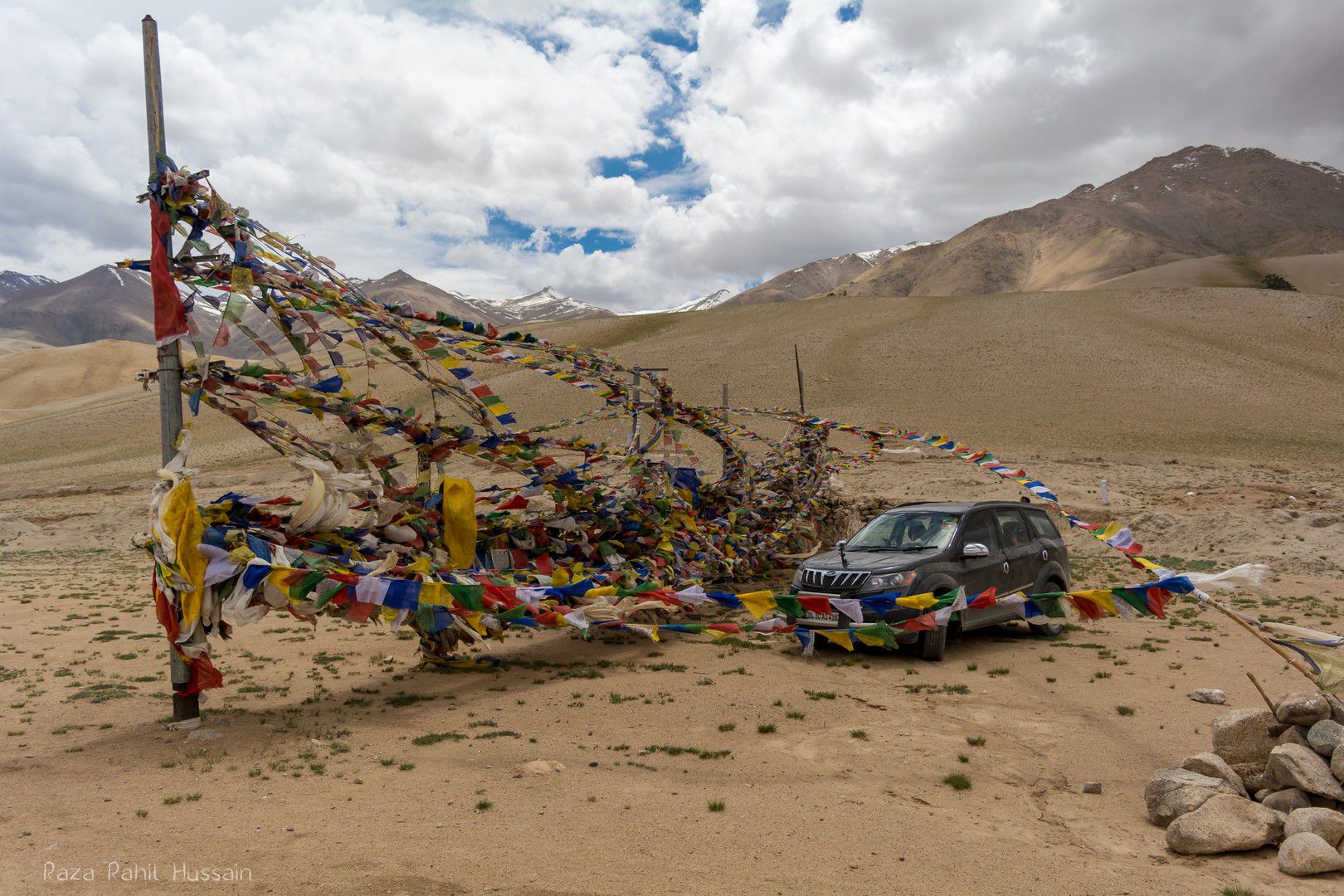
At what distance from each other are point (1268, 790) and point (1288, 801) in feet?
0.92

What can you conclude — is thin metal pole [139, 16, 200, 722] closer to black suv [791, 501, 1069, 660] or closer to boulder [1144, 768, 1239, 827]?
black suv [791, 501, 1069, 660]

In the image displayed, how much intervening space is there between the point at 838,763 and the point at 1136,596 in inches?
105

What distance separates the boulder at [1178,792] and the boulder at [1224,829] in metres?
0.18

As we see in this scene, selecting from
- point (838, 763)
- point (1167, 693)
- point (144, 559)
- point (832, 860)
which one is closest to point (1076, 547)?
point (1167, 693)

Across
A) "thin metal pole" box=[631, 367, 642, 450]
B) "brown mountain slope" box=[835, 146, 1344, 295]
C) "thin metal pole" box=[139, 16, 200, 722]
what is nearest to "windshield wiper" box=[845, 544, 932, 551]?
"thin metal pole" box=[631, 367, 642, 450]

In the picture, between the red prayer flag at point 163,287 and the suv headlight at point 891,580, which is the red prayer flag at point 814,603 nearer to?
the suv headlight at point 891,580

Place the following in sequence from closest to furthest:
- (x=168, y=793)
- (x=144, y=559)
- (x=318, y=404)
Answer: (x=168, y=793) → (x=318, y=404) → (x=144, y=559)

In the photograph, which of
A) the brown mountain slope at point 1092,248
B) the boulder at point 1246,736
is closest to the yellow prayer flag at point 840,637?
the boulder at point 1246,736

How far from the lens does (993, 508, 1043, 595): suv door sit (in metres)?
9.83

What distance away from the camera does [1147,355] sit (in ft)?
169

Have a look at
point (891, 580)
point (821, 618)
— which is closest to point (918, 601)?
point (821, 618)

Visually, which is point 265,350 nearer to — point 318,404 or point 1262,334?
point 318,404

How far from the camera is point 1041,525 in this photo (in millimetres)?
10859

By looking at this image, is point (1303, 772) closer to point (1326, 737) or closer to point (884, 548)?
point (1326, 737)
